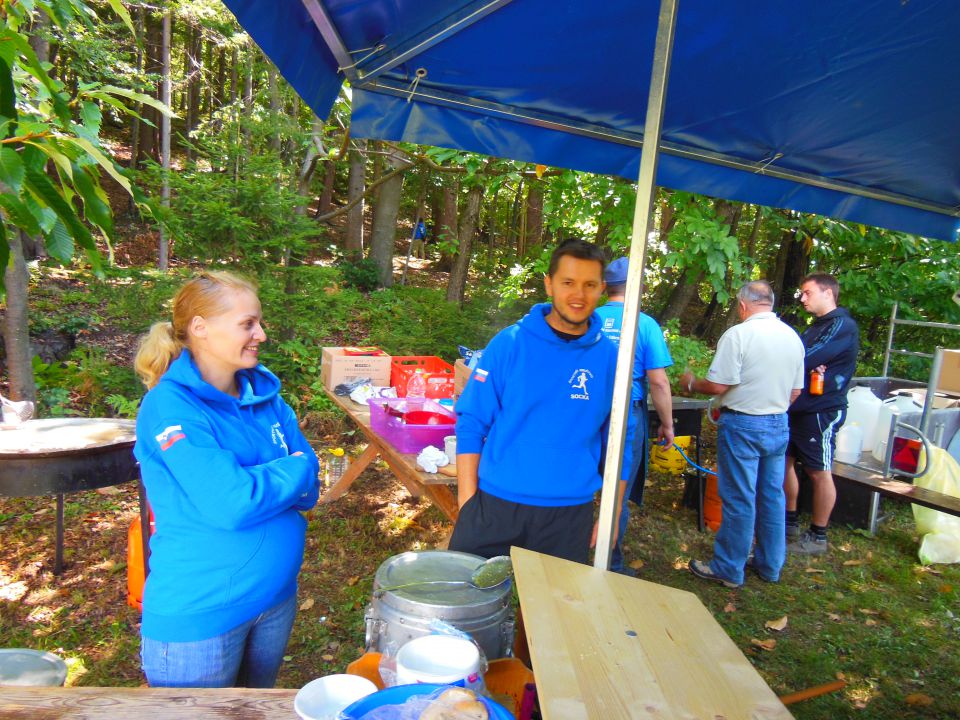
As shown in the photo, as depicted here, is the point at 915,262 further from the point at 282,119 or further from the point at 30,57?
the point at 30,57

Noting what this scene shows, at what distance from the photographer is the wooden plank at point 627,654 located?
1.17 m

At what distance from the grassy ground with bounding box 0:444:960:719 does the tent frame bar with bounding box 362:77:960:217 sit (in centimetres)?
251

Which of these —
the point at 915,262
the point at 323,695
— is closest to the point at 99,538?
the point at 323,695

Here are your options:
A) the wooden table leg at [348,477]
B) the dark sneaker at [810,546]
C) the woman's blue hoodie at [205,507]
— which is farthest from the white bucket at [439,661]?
the dark sneaker at [810,546]

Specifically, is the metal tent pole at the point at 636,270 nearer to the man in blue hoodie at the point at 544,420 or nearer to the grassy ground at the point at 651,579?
the man in blue hoodie at the point at 544,420

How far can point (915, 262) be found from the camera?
29.7 feet

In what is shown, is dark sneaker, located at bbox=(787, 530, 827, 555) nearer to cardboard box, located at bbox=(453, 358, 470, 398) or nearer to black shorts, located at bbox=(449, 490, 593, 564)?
cardboard box, located at bbox=(453, 358, 470, 398)

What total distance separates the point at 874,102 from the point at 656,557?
347 centimetres

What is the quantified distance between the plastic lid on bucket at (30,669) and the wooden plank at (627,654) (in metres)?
1.20

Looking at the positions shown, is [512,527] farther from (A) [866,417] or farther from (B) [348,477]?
(A) [866,417]

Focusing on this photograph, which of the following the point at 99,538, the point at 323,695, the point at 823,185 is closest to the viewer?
the point at 323,695

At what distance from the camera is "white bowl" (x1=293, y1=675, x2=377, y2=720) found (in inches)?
49.4

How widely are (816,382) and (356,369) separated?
3397 mm

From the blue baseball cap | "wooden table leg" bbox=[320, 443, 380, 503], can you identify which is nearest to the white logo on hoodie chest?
the blue baseball cap
